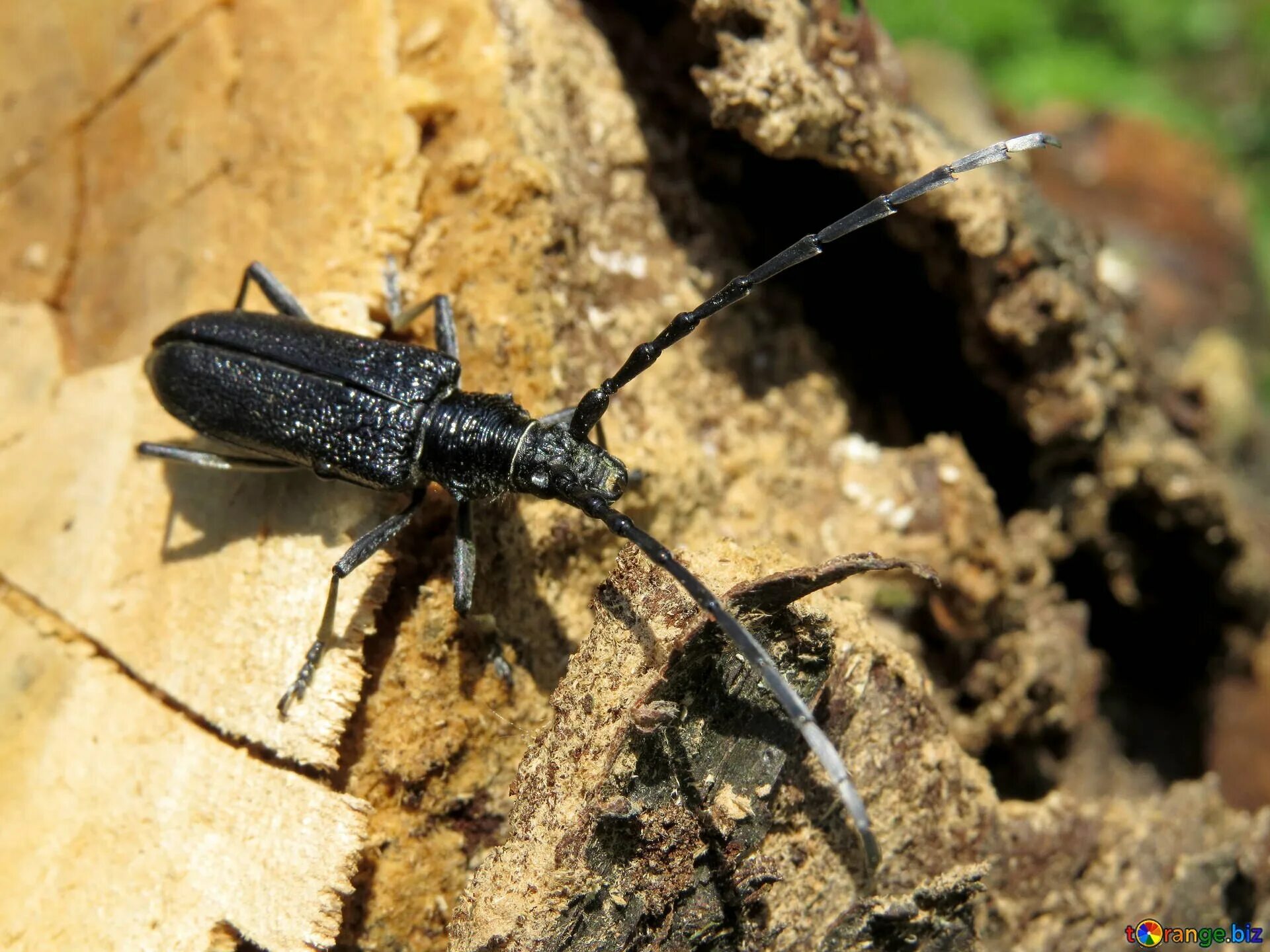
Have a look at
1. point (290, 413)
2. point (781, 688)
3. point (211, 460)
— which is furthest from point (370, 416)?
point (781, 688)

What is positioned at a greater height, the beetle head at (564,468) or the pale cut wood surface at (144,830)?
the beetle head at (564,468)

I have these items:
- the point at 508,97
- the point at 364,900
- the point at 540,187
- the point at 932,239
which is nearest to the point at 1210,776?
the point at 932,239

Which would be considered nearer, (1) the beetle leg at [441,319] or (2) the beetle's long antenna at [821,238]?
(2) the beetle's long antenna at [821,238]

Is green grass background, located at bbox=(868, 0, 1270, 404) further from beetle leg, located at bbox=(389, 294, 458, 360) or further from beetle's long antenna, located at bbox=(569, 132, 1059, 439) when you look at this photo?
beetle leg, located at bbox=(389, 294, 458, 360)

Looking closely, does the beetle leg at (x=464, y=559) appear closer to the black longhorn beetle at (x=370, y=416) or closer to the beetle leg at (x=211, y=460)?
the black longhorn beetle at (x=370, y=416)

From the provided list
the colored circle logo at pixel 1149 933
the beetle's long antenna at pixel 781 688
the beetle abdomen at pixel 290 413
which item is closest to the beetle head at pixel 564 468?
the beetle abdomen at pixel 290 413

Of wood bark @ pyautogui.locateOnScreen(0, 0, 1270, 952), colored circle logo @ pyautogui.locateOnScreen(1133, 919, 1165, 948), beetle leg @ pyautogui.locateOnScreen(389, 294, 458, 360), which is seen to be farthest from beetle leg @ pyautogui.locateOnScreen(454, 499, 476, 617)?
colored circle logo @ pyautogui.locateOnScreen(1133, 919, 1165, 948)
